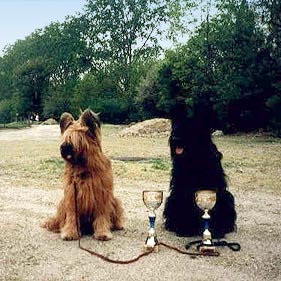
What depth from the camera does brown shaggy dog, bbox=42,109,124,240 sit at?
571 centimetres

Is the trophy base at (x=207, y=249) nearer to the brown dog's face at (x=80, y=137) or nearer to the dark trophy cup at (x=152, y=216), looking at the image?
the dark trophy cup at (x=152, y=216)

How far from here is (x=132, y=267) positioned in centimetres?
503

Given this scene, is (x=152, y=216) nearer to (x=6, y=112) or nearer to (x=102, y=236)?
(x=102, y=236)

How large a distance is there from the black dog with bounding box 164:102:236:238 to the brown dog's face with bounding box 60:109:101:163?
0.90 m

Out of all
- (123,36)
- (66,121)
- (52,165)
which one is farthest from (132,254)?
(123,36)

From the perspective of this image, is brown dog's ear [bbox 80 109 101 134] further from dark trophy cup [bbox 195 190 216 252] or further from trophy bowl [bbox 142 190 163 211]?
dark trophy cup [bbox 195 190 216 252]

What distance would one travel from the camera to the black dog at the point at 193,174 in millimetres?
5762

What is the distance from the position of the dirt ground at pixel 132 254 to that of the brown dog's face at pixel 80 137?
1.05 m

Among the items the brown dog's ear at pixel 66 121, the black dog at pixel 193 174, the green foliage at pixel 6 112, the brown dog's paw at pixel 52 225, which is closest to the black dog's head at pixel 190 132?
the black dog at pixel 193 174

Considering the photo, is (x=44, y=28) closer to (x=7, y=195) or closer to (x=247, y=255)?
(x=7, y=195)

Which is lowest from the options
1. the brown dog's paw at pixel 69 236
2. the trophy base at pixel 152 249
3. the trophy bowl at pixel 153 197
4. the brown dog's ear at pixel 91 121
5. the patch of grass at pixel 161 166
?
the trophy base at pixel 152 249

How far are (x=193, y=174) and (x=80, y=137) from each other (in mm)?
1368

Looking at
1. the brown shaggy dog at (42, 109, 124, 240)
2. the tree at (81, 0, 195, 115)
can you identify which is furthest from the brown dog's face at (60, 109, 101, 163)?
the tree at (81, 0, 195, 115)

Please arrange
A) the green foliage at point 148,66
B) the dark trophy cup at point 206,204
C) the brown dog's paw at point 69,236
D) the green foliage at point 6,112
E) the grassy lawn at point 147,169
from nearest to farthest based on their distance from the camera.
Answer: the dark trophy cup at point 206,204, the brown dog's paw at point 69,236, the grassy lawn at point 147,169, the green foliage at point 148,66, the green foliage at point 6,112
